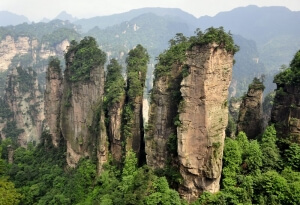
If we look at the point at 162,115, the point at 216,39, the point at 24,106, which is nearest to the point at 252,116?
the point at 162,115

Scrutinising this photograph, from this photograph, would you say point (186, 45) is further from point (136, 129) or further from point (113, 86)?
point (113, 86)

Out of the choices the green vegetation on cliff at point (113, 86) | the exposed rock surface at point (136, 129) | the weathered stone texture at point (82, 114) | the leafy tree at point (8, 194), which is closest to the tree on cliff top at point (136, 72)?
the exposed rock surface at point (136, 129)

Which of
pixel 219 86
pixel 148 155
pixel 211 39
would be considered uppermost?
pixel 211 39

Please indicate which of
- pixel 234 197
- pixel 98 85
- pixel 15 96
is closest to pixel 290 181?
pixel 234 197

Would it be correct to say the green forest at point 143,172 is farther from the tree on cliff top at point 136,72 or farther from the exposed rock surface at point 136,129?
the exposed rock surface at point 136,129

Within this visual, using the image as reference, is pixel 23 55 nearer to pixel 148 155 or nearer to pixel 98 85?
pixel 98 85

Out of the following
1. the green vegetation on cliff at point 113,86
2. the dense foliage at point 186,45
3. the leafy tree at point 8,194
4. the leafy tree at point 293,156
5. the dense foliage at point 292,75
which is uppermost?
the dense foliage at point 186,45
